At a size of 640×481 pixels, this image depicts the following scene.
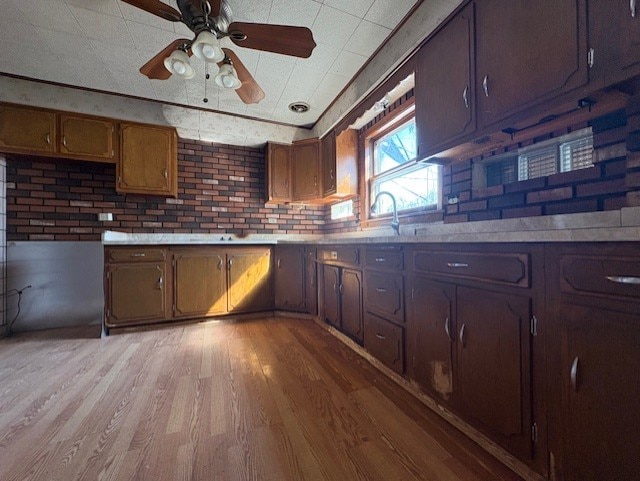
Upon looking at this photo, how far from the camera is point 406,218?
7.63 ft

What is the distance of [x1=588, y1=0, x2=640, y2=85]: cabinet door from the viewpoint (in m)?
0.89

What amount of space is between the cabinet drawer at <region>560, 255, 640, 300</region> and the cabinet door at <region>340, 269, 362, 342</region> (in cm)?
125

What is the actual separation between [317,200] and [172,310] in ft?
6.73

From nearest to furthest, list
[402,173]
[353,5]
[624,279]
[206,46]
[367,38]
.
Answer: [624,279] → [206,46] → [353,5] → [367,38] → [402,173]

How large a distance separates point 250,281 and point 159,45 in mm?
2274

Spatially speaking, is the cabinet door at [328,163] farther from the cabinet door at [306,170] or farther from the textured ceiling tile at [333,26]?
the textured ceiling tile at [333,26]

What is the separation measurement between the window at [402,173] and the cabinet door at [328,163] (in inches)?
16.7

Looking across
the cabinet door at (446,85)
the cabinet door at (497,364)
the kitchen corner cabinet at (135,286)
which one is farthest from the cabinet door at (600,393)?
the kitchen corner cabinet at (135,286)

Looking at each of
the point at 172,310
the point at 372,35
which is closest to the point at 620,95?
the point at 372,35

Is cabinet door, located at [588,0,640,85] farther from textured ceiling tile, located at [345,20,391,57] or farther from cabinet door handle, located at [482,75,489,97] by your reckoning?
textured ceiling tile, located at [345,20,391,57]

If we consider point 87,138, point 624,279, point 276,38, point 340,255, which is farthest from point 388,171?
point 87,138

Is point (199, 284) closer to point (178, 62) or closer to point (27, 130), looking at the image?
point (178, 62)

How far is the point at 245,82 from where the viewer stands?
200 centimetres

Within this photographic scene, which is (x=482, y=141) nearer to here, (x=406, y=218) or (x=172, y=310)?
(x=406, y=218)
